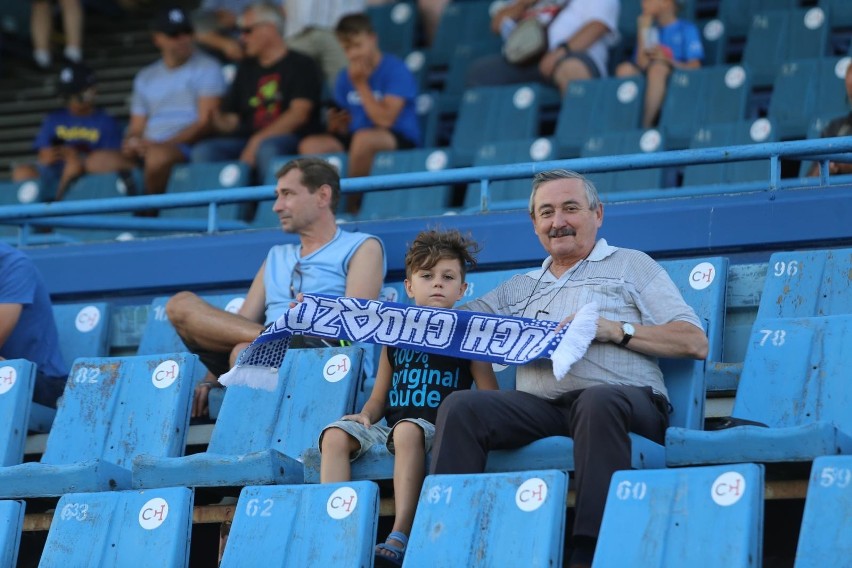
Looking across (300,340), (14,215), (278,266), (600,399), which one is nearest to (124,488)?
(300,340)

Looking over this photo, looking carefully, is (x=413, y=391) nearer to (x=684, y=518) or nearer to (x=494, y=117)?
(x=684, y=518)

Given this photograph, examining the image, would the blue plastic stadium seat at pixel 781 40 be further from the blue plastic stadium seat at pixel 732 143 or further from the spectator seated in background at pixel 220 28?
the spectator seated in background at pixel 220 28

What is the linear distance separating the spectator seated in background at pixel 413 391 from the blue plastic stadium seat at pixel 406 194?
8.14 feet

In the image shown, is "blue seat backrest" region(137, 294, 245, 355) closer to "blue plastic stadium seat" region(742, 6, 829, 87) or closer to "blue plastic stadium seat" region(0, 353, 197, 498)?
"blue plastic stadium seat" region(0, 353, 197, 498)

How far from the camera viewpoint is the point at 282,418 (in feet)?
16.6

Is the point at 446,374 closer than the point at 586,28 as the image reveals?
Yes

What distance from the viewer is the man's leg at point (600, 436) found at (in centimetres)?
399

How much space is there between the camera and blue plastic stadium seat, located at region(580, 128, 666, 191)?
6.95 metres

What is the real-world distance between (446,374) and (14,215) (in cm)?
250

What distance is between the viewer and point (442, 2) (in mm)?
9148

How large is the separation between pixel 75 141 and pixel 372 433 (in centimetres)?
463

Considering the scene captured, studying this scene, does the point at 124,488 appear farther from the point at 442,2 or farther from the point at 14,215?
the point at 442,2

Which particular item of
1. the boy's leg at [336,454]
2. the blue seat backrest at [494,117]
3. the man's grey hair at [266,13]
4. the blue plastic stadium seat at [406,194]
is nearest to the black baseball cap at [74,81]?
the man's grey hair at [266,13]

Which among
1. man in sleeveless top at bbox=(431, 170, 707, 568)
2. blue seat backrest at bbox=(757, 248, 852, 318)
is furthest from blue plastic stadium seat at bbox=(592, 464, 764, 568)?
blue seat backrest at bbox=(757, 248, 852, 318)
